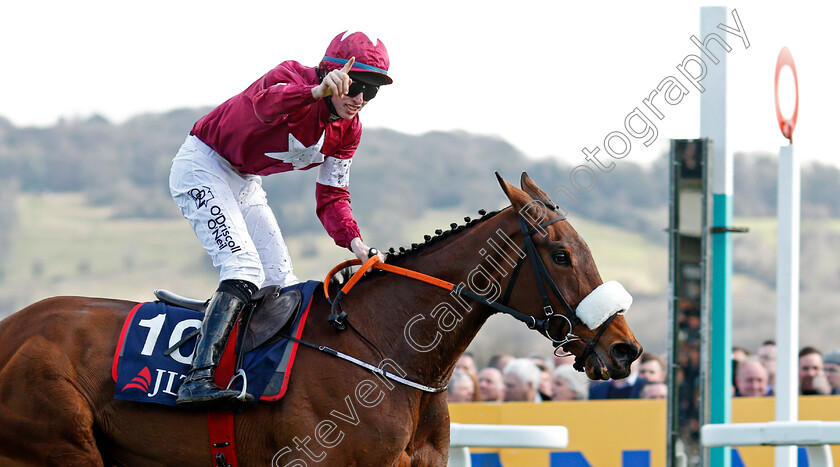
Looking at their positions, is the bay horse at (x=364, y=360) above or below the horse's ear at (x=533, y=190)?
below

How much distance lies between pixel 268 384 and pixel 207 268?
42.3m

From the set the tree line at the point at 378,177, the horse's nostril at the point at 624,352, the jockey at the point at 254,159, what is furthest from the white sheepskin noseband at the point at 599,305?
the tree line at the point at 378,177

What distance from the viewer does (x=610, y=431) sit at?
22.5ft

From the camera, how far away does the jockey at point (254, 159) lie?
3879 mm

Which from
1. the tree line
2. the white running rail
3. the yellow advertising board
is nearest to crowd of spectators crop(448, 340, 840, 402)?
the yellow advertising board

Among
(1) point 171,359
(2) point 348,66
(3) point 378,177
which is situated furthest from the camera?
(3) point 378,177

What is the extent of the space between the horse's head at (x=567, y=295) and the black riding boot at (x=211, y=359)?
1.17 meters

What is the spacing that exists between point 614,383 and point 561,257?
4.35 metres

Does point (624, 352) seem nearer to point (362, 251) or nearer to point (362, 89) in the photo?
point (362, 251)

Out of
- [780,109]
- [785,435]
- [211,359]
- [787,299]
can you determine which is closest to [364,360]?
[211,359]

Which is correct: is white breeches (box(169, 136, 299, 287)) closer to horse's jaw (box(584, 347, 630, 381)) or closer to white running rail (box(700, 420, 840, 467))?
horse's jaw (box(584, 347, 630, 381))

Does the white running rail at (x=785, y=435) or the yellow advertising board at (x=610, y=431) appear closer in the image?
the white running rail at (x=785, y=435)

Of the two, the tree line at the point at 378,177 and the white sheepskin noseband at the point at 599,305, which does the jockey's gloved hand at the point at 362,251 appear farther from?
the tree line at the point at 378,177

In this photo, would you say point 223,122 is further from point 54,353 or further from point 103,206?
point 103,206
